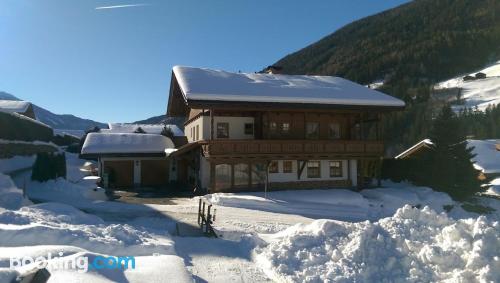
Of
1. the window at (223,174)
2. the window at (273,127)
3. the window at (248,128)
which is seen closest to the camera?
the window at (223,174)

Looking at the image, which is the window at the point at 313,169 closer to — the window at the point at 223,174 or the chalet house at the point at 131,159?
the window at the point at 223,174

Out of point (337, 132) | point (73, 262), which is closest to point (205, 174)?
point (337, 132)

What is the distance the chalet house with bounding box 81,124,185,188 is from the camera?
28.2 metres

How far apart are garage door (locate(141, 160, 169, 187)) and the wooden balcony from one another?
329 inches

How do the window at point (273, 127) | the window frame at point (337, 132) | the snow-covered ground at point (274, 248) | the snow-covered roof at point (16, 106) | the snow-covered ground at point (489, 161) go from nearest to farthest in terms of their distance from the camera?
the snow-covered ground at point (274, 248) → the window at point (273, 127) → the window frame at point (337, 132) → the snow-covered ground at point (489, 161) → the snow-covered roof at point (16, 106)

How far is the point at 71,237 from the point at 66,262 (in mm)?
2507

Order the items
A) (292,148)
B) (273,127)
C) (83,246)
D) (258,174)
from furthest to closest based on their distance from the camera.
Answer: (273,127) → (258,174) → (292,148) → (83,246)

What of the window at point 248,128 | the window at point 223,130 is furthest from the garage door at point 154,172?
the window at point 248,128

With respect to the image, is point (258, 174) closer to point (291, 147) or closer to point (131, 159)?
point (291, 147)

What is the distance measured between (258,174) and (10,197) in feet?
45.7

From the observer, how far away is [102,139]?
2952 centimetres

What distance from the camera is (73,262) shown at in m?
7.09

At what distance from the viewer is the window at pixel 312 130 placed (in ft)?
85.9

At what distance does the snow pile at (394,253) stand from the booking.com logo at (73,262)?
11.5ft
